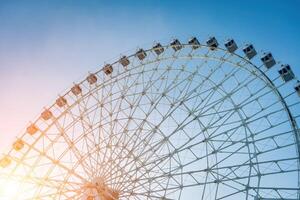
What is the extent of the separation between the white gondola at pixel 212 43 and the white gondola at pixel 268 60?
3.02 meters

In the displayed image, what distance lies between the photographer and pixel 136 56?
30.0m

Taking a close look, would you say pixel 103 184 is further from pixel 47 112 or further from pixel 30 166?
pixel 47 112

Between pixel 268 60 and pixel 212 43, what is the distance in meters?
3.69

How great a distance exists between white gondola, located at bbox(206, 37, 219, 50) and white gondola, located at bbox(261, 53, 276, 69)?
3.02 meters

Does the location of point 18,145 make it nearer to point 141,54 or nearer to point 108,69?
point 108,69

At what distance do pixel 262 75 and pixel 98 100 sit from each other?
10.8 m

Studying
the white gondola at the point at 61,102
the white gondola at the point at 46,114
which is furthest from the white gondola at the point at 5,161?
the white gondola at the point at 61,102

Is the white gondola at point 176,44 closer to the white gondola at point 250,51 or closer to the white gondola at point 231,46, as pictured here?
the white gondola at point 231,46

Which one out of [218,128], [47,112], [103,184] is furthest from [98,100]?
[218,128]

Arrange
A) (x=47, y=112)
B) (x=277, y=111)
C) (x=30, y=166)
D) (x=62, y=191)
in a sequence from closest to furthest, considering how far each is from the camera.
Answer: (x=277, y=111) < (x=62, y=191) < (x=30, y=166) < (x=47, y=112)

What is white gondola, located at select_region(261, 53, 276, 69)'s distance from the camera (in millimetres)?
25656

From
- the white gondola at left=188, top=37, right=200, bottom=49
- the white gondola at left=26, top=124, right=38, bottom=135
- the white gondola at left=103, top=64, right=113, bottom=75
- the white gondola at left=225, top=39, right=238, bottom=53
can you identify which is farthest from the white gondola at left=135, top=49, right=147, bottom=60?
the white gondola at left=26, top=124, right=38, bottom=135

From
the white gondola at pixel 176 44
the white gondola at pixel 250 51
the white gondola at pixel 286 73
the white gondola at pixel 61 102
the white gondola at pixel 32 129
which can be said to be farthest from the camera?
the white gondola at pixel 61 102

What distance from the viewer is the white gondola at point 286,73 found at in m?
24.8
